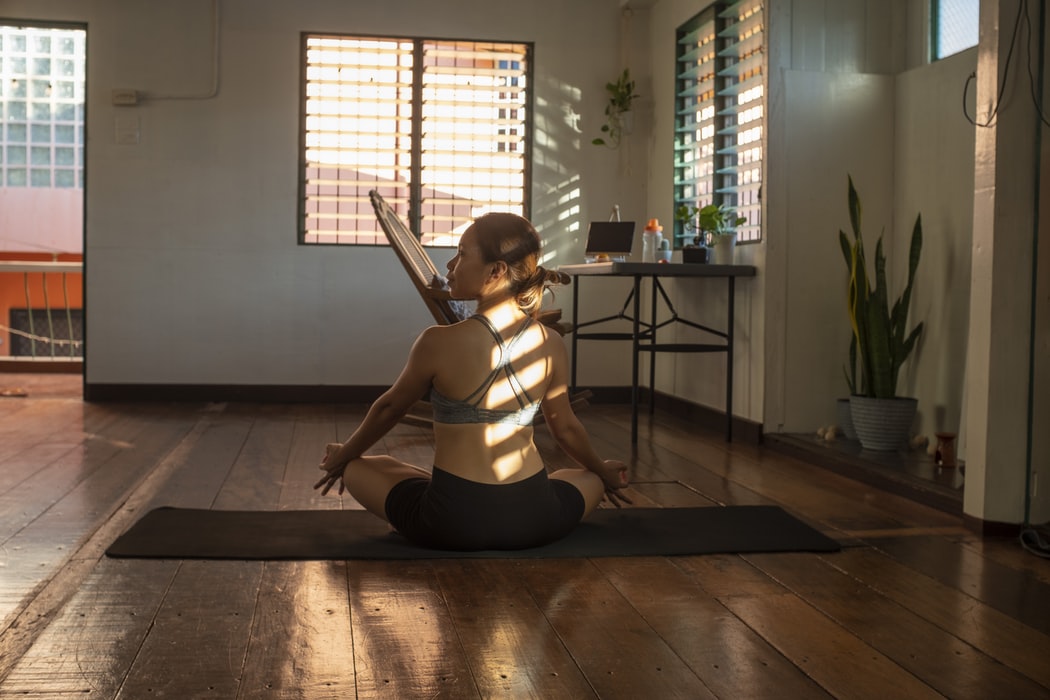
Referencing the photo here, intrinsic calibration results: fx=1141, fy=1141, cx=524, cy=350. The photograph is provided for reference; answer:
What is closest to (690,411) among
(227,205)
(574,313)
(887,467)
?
(574,313)

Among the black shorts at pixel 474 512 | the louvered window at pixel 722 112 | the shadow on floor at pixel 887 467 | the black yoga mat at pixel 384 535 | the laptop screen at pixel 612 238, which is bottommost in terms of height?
the black yoga mat at pixel 384 535

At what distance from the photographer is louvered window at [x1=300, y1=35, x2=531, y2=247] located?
6.69 meters

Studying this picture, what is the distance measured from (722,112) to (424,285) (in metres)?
1.73

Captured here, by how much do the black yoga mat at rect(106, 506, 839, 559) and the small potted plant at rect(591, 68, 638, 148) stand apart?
12.6ft

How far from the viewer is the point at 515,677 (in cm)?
193

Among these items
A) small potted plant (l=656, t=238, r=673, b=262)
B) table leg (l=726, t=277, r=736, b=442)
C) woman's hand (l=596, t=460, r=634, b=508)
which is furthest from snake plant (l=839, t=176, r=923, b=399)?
woman's hand (l=596, t=460, r=634, b=508)

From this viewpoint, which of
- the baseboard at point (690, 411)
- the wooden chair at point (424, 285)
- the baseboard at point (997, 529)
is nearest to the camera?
the baseboard at point (997, 529)

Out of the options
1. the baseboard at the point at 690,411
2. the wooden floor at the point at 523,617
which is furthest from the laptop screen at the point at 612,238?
the wooden floor at the point at 523,617

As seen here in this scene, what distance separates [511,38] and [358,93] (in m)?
0.97

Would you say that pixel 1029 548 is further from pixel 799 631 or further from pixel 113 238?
pixel 113 238

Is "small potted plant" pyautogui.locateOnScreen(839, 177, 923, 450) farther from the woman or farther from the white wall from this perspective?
the white wall

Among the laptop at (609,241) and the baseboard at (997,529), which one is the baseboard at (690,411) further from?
the baseboard at (997,529)

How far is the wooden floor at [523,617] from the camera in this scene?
6.28 feet

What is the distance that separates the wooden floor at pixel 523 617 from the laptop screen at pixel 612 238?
2.36m
